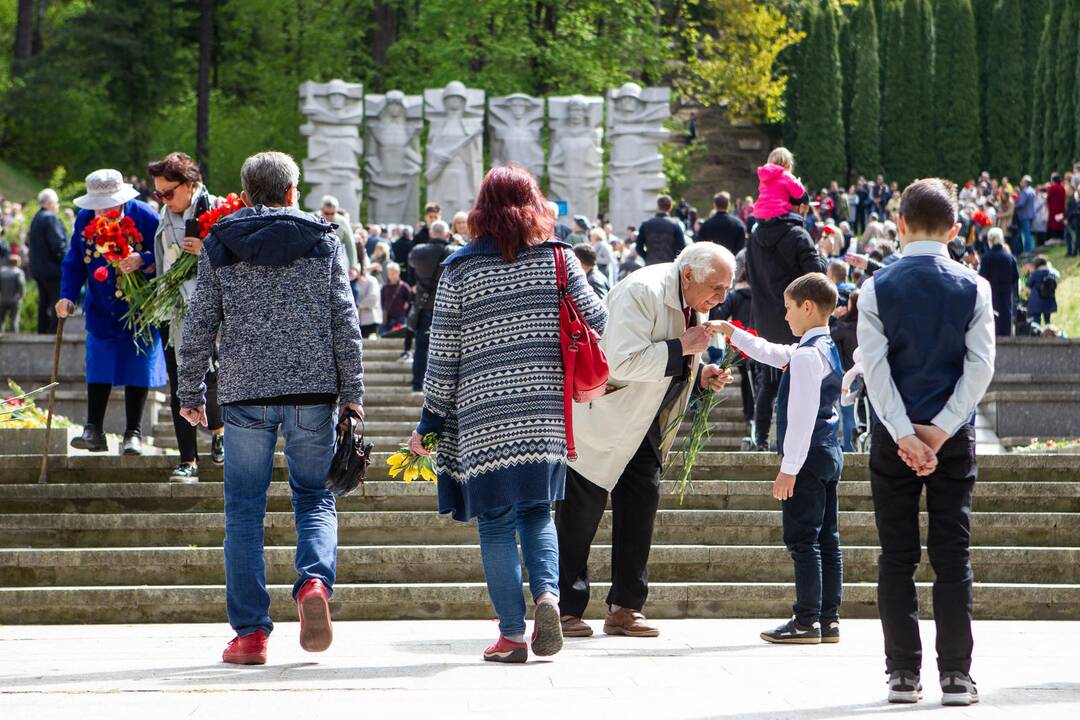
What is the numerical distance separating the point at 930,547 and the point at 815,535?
4.92 ft

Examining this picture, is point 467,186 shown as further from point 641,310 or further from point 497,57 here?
point 641,310

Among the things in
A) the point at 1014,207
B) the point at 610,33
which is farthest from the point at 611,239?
the point at 610,33

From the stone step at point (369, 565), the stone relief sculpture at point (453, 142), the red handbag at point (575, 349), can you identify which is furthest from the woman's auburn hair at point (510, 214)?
A: the stone relief sculpture at point (453, 142)

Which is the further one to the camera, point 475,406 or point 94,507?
point 94,507

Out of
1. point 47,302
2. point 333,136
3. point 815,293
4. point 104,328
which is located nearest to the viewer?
point 815,293

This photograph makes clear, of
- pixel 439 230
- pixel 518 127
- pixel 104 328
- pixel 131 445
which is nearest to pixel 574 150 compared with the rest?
pixel 518 127

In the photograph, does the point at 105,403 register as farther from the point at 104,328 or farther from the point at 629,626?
the point at 629,626

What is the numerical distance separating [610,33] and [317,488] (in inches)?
1290

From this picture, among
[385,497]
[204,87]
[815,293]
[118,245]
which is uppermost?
[204,87]

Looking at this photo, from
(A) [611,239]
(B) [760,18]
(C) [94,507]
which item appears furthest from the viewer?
(B) [760,18]

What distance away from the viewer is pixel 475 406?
19.4ft

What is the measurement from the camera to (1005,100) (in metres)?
52.0

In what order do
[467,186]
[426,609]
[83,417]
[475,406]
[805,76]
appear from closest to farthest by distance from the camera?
1. [475,406]
2. [426,609]
3. [83,417]
4. [467,186]
5. [805,76]

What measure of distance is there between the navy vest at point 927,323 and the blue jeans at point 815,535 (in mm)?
1420
